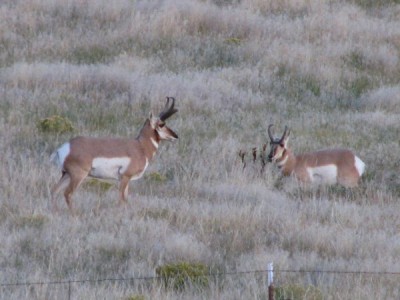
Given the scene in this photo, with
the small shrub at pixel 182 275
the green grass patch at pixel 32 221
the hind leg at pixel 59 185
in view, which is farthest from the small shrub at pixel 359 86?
the small shrub at pixel 182 275

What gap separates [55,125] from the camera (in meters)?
14.5

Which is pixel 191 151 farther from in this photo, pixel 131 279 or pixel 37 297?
pixel 37 297

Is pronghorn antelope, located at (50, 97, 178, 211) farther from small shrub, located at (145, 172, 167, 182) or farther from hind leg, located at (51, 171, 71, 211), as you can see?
small shrub, located at (145, 172, 167, 182)

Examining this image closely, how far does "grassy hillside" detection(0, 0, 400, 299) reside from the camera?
8.71 m

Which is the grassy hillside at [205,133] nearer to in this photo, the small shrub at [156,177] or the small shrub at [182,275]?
the small shrub at [156,177]

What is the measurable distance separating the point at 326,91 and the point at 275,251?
9926mm

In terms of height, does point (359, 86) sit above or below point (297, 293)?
below

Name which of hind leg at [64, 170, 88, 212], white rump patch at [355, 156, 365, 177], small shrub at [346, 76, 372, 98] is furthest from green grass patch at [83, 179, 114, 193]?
small shrub at [346, 76, 372, 98]

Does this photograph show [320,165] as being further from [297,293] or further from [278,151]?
[297,293]

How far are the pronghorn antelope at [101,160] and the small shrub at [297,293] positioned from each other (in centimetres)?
363

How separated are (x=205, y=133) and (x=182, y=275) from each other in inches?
275

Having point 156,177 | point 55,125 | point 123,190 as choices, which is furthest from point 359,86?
point 123,190

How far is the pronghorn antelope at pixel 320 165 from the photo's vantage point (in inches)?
508

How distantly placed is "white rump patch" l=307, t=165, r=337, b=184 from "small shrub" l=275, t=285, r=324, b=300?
214 inches
